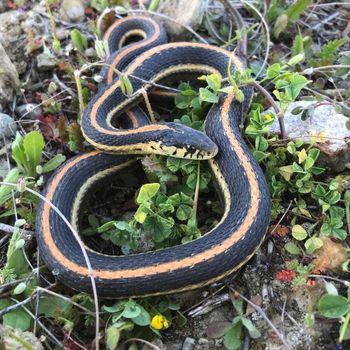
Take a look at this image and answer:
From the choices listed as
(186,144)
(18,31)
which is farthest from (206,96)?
(18,31)

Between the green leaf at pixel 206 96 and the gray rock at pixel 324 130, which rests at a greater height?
the green leaf at pixel 206 96

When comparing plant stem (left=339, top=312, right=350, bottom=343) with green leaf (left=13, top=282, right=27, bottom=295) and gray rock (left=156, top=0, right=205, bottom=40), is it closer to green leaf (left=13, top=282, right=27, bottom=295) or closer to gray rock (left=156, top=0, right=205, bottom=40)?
green leaf (left=13, top=282, right=27, bottom=295)

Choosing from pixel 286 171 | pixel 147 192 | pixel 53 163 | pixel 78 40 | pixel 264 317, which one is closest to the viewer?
pixel 264 317

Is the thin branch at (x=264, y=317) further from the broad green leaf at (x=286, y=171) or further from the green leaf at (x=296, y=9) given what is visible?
the green leaf at (x=296, y=9)

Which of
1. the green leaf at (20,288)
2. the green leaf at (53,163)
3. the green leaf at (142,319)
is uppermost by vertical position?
the green leaf at (53,163)

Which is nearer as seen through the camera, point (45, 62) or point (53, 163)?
point (53, 163)

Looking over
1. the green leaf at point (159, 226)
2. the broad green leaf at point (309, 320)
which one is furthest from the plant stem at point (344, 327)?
the green leaf at point (159, 226)

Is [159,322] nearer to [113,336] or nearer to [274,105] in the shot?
[113,336]
